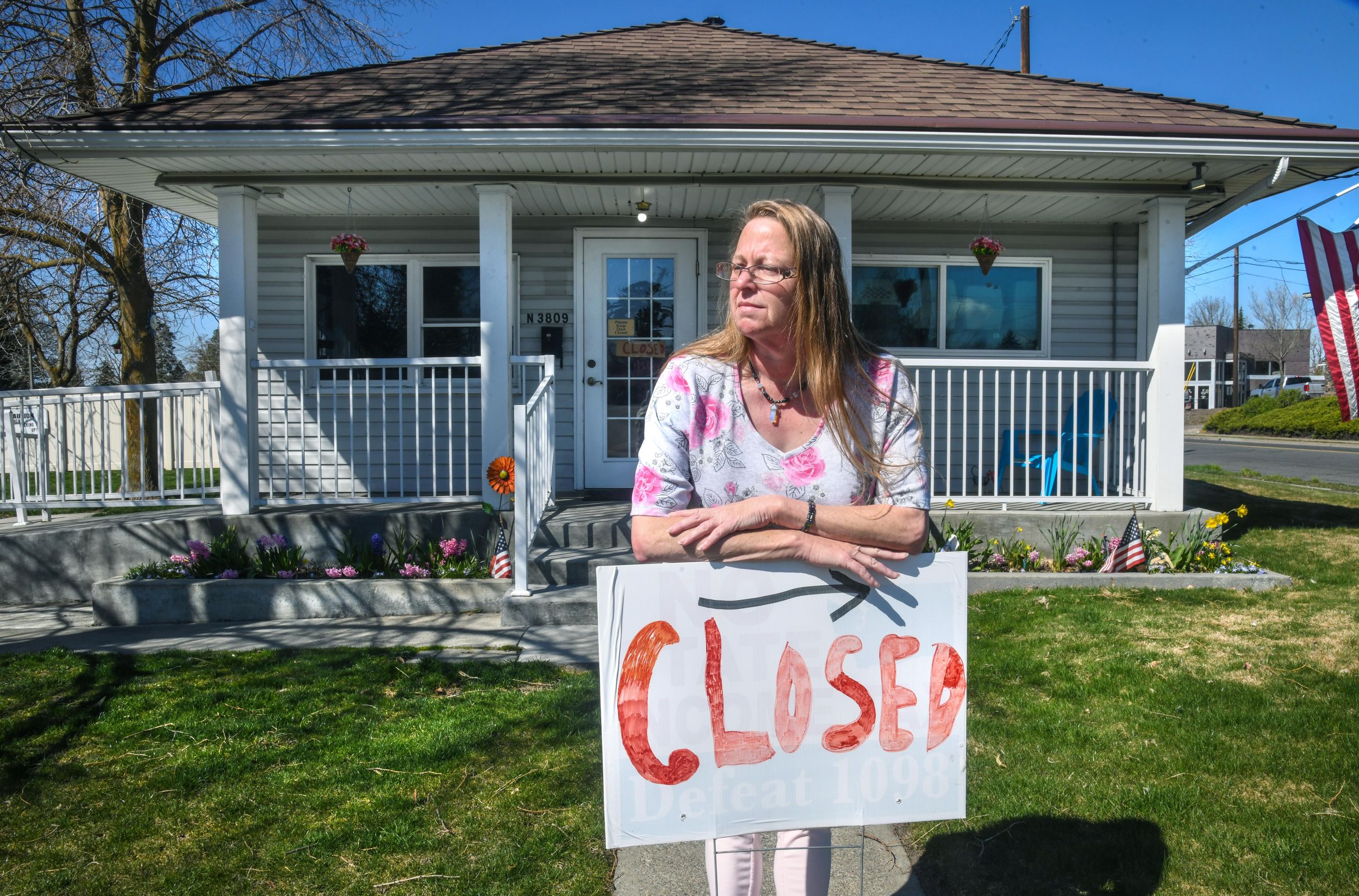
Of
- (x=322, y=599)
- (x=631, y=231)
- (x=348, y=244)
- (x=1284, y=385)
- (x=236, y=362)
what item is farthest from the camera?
(x=1284, y=385)

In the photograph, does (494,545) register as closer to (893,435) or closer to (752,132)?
(752,132)

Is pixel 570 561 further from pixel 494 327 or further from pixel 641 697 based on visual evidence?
pixel 641 697

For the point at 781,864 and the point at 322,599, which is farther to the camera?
the point at 322,599

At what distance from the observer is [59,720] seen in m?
3.88

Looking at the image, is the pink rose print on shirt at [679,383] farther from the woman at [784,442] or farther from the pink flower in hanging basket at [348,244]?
the pink flower in hanging basket at [348,244]

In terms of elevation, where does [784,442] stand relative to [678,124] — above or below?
below

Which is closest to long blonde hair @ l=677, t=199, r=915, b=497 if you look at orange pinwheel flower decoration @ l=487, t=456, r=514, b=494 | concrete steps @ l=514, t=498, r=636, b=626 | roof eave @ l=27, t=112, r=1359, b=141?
concrete steps @ l=514, t=498, r=636, b=626

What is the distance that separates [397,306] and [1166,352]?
22.5ft

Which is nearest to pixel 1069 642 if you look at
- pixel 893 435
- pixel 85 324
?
pixel 893 435

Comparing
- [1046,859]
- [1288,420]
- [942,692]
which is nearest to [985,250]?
[1046,859]

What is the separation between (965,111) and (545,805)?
592 cm

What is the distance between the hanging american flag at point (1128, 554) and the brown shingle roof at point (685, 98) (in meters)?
2.92

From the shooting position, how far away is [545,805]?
3.03 meters

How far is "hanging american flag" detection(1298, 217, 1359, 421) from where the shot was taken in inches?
264
